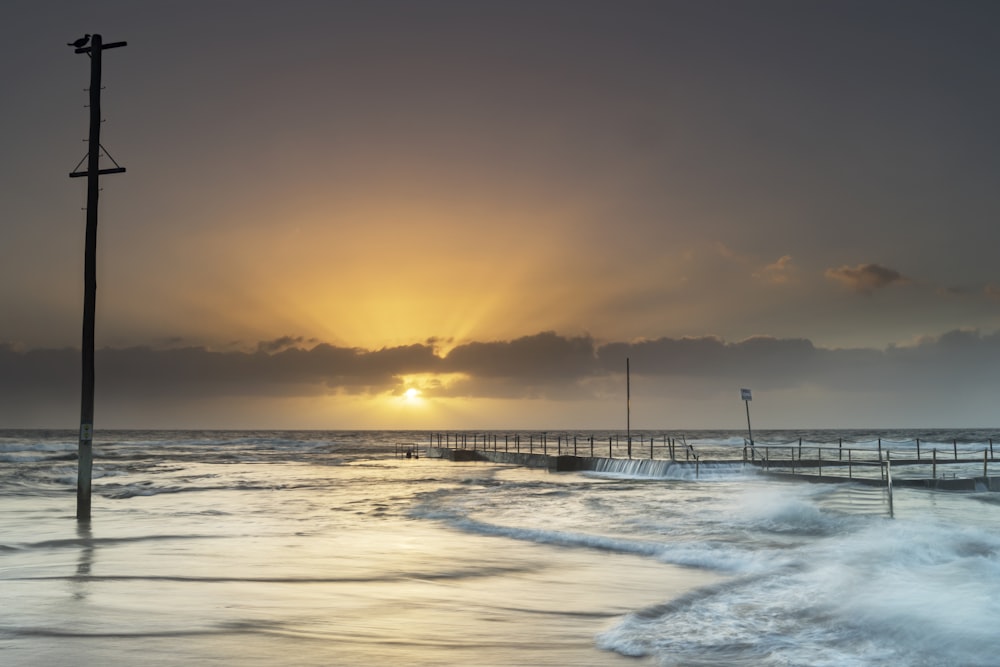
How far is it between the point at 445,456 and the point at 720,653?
64.7m

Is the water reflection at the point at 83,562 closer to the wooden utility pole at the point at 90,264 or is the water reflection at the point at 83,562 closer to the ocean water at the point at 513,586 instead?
the ocean water at the point at 513,586

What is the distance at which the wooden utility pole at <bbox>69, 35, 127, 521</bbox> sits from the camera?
1572 cm

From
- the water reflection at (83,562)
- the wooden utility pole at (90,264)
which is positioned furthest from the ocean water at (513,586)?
the wooden utility pole at (90,264)

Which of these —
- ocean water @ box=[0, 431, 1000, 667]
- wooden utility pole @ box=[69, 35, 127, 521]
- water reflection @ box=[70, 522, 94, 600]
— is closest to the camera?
ocean water @ box=[0, 431, 1000, 667]

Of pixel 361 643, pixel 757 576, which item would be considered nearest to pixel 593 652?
pixel 361 643

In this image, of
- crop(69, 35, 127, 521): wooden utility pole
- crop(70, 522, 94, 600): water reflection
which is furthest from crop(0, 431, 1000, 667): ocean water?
crop(69, 35, 127, 521): wooden utility pole

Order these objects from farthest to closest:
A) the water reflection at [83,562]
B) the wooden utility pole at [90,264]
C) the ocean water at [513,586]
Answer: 1. the wooden utility pole at [90,264]
2. the water reflection at [83,562]
3. the ocean water at [513,586]

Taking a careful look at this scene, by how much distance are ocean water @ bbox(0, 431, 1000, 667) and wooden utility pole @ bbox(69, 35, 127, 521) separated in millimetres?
980

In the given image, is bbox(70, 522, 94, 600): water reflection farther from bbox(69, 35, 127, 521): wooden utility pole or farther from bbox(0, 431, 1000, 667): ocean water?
bbox(69, 35, 127, 521): wooden utility pole

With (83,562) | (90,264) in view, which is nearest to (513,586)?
(83,562)

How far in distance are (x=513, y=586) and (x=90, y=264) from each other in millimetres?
11334

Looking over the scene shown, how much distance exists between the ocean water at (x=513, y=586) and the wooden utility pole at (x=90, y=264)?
3.21 ft

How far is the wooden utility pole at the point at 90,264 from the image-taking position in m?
15.7

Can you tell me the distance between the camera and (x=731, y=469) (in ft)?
119
